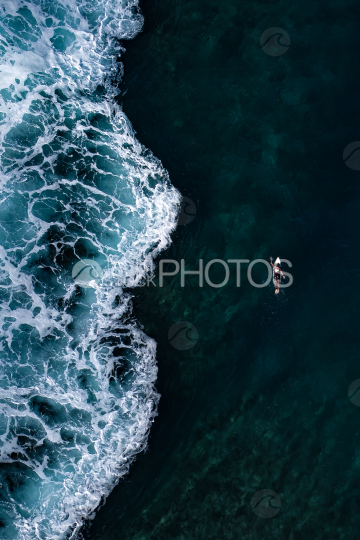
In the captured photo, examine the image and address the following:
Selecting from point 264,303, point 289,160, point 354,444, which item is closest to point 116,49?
point 289,160

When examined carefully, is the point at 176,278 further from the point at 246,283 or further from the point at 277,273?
the point at 277,273

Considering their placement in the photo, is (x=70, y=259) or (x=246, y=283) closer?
(x=70, y=259)

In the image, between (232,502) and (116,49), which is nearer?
(232,502)

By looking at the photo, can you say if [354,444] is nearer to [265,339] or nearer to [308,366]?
[308,366]

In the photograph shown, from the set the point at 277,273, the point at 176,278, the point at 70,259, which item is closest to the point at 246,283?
the point at 277,273

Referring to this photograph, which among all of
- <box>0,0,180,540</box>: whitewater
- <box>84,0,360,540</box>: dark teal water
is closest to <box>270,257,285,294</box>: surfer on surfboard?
<box>84,0,360,540</box>: dark teal water

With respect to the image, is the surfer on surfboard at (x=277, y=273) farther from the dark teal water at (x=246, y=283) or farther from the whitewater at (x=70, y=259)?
the whitewater at (x=70, y=259)

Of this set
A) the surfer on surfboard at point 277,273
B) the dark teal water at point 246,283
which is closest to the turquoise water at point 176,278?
the dark teal water at point 246,283
